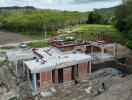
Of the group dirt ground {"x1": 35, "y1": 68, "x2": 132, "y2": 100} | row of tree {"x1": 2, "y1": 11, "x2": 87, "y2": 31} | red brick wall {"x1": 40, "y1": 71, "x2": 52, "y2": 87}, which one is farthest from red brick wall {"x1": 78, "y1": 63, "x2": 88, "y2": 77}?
row of tree {"x1": 2, "y1": 11, "x2": 87, "y2": 31}

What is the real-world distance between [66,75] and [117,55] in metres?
11.5

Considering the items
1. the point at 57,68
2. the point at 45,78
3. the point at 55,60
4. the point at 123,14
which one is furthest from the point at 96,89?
the point at 123,14

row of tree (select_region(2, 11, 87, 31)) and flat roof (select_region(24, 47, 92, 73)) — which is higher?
row of tree (select_region(2, 11, 87, 31))

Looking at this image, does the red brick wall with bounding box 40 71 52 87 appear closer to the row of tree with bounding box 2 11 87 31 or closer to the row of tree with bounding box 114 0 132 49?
the row of tree with bounding box 114 0 132 49

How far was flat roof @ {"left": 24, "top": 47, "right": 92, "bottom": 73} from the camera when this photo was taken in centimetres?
2210

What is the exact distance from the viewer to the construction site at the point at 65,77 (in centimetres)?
2055

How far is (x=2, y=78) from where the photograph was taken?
84.6 ft

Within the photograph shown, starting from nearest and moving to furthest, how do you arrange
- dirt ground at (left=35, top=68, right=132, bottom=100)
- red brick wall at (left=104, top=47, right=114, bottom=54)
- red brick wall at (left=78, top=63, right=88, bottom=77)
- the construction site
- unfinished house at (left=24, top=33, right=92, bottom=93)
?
dirt ground at (left=35, top=68, right=132, bottom=100)
the construction site
unfinished house at (left=24, top=33, right=92, bottom=93)
red brick wall at (left=78, top=63, right=88, bottom=77)
red brick wall at (left=104, top=47, right=114, bottom=54)

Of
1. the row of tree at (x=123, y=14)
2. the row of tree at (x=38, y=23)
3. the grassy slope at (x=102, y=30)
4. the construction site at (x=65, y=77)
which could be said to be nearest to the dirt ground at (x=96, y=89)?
the construction site at (x=65, y=77)

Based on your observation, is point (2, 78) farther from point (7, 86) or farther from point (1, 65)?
point (1, 65)

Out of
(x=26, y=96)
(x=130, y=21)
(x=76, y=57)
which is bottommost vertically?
(x=26, y=96)

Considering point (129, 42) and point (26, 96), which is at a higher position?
point (129, 42)

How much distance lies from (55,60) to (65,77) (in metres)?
2.09

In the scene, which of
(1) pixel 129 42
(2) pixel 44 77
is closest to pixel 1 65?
(2) pixel 44 77
